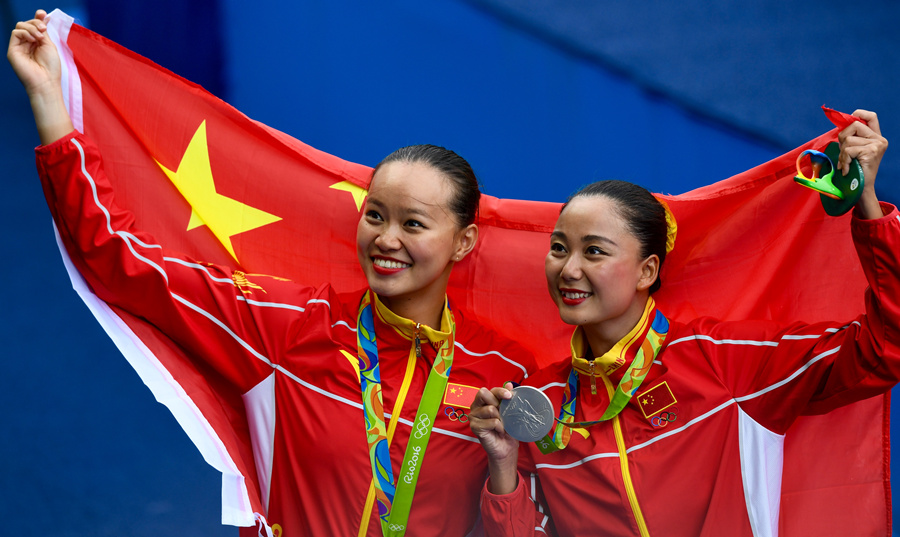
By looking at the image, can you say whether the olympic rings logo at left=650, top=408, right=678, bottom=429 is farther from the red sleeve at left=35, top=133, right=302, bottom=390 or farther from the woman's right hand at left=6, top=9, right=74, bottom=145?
the woman's right hand at left=6, top=9, right=74, bottom=145

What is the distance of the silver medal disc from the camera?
1.88 m

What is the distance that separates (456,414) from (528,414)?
285 mm

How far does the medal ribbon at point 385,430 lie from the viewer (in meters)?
2.03

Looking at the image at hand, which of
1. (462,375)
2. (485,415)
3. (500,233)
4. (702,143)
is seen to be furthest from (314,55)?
(485,415)

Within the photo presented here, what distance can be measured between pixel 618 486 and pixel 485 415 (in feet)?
1.18

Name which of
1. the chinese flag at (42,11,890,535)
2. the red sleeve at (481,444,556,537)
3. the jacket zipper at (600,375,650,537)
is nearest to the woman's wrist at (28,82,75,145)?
the chinese flag at (42,11,890,535)

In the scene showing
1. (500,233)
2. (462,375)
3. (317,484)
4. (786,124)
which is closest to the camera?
(317,484)

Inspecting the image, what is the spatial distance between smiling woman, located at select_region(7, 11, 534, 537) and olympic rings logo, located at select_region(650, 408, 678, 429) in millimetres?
452

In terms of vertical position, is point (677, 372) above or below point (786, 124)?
below

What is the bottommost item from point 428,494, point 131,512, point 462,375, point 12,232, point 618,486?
point 131,512

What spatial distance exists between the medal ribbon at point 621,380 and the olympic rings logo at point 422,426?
0.29 m

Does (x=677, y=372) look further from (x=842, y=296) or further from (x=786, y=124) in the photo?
(x=786, y=124)

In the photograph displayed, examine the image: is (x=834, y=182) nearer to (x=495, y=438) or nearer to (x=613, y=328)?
(x=613, y=328)

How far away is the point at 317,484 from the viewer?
2.05 m
